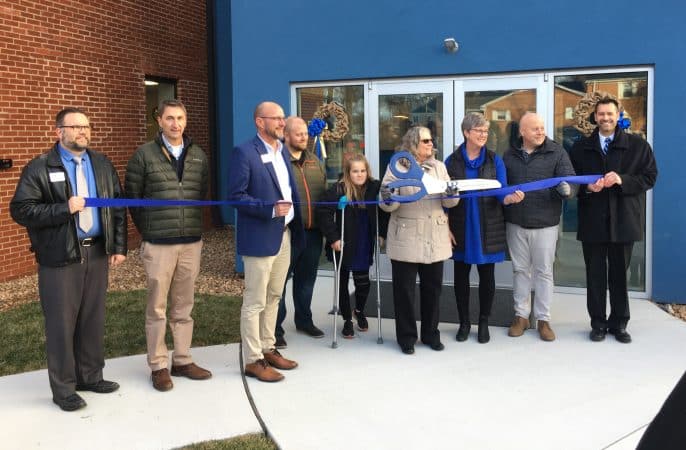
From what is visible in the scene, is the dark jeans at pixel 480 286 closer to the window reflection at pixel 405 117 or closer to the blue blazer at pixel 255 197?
the blue blazer at pixel 255 197

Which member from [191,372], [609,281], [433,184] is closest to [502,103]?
[609,281]

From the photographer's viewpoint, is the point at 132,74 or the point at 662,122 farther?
the point at 132,74

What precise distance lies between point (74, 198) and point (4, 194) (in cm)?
520

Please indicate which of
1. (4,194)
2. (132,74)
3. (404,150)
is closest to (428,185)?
(404,150)

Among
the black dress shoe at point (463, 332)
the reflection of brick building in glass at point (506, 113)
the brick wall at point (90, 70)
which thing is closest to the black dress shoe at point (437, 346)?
the black dress shoe at point (463, 332)

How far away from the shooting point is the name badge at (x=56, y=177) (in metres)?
4.12

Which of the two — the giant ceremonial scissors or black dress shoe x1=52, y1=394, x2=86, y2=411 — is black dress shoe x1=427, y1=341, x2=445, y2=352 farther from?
black dress shoe x1=52, y1=394, x2=86, y2=411

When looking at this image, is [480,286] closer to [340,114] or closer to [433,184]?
[433,184]

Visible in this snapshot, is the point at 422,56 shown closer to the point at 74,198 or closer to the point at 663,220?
the point at 663,220

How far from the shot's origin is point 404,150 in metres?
5.32

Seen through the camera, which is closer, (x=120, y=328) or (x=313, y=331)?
(x=313, y=331)

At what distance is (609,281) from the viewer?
5.63 m

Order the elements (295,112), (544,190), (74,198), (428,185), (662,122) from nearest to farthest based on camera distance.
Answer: (74,198) → (428,185) → (544,190) → (662,122) → (295,112)

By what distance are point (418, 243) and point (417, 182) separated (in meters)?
0.49
